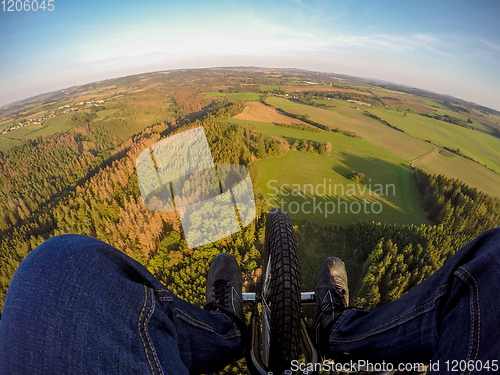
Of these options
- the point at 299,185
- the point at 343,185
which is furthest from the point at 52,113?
the point at 343,185

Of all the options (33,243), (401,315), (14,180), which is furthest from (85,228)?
(14,180)

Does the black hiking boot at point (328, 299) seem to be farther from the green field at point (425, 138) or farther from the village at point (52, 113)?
the village at point (52, 113)

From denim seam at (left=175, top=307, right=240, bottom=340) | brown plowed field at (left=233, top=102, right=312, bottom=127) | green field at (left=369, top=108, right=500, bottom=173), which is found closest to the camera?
denim seam at (left=175, top=307, right=240, bottom=340)

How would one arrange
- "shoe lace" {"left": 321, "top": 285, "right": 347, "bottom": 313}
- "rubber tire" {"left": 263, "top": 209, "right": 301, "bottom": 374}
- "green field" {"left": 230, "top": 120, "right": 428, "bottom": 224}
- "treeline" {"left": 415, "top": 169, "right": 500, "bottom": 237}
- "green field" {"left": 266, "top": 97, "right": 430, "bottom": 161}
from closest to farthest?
"rubber tire" {"left": 263, "top": 209, "right": 301, "bottom": 374}
"shoe lace" {"left": 321, "top": 285, "right": 347, "bottom": 313}
"treeline" {"left": 415, "top": 169, "right": 500, "bottom": 237}
"green field" {"left": 230, "top": 120, "right": 428, "bottom": 224}
"green field" {"left": 266, "top": 97, "right": 430, "bottom": 161}

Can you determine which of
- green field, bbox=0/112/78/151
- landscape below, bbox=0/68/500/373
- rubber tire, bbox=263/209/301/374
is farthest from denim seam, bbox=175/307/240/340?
green field, bbox=0/112/78/151

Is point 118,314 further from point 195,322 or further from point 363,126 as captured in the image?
point 363,126

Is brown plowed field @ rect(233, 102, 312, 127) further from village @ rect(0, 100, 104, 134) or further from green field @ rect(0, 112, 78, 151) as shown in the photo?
village @ rect(0, 100, 104, 134)
